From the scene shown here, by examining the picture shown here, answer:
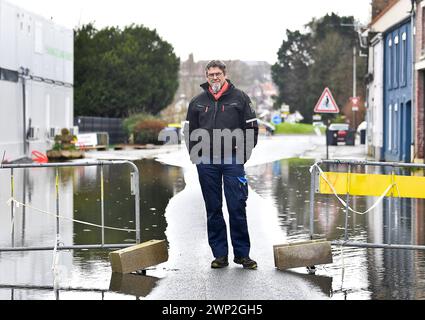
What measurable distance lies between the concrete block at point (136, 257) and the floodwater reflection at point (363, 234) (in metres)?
1.62

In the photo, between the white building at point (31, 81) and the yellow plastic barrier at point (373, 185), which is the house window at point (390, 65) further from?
the yellow plastic barrier at point (373, 185)

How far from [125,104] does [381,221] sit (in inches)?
2068

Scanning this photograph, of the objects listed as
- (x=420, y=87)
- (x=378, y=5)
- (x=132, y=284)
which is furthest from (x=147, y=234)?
(x=378, y=5)

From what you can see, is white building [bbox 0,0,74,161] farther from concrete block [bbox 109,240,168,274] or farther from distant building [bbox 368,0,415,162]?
concrete block [bbox 109,240,168,274]

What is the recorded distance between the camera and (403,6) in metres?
37.4

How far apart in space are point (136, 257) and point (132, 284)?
27.9 inches

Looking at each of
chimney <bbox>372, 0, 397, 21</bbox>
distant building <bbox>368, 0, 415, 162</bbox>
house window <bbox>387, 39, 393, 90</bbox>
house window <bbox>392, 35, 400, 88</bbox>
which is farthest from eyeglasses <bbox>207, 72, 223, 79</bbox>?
chimney <bbox>372, 0, 397, 21</bbox>

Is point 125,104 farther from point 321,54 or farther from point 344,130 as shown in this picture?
point 321,54

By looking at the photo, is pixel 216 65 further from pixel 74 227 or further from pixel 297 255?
pixel 74 227

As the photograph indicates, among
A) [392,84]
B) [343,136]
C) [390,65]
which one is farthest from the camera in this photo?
[343,136]

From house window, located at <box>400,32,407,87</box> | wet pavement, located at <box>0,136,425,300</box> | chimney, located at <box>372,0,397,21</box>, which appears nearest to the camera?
wet pavement, located at <box>0,136,425,300</box>

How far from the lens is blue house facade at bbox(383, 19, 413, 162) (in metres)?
36.2

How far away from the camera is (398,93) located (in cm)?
3875

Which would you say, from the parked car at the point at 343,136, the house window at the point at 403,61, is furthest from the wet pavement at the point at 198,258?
the parked car at the point at 343,136
